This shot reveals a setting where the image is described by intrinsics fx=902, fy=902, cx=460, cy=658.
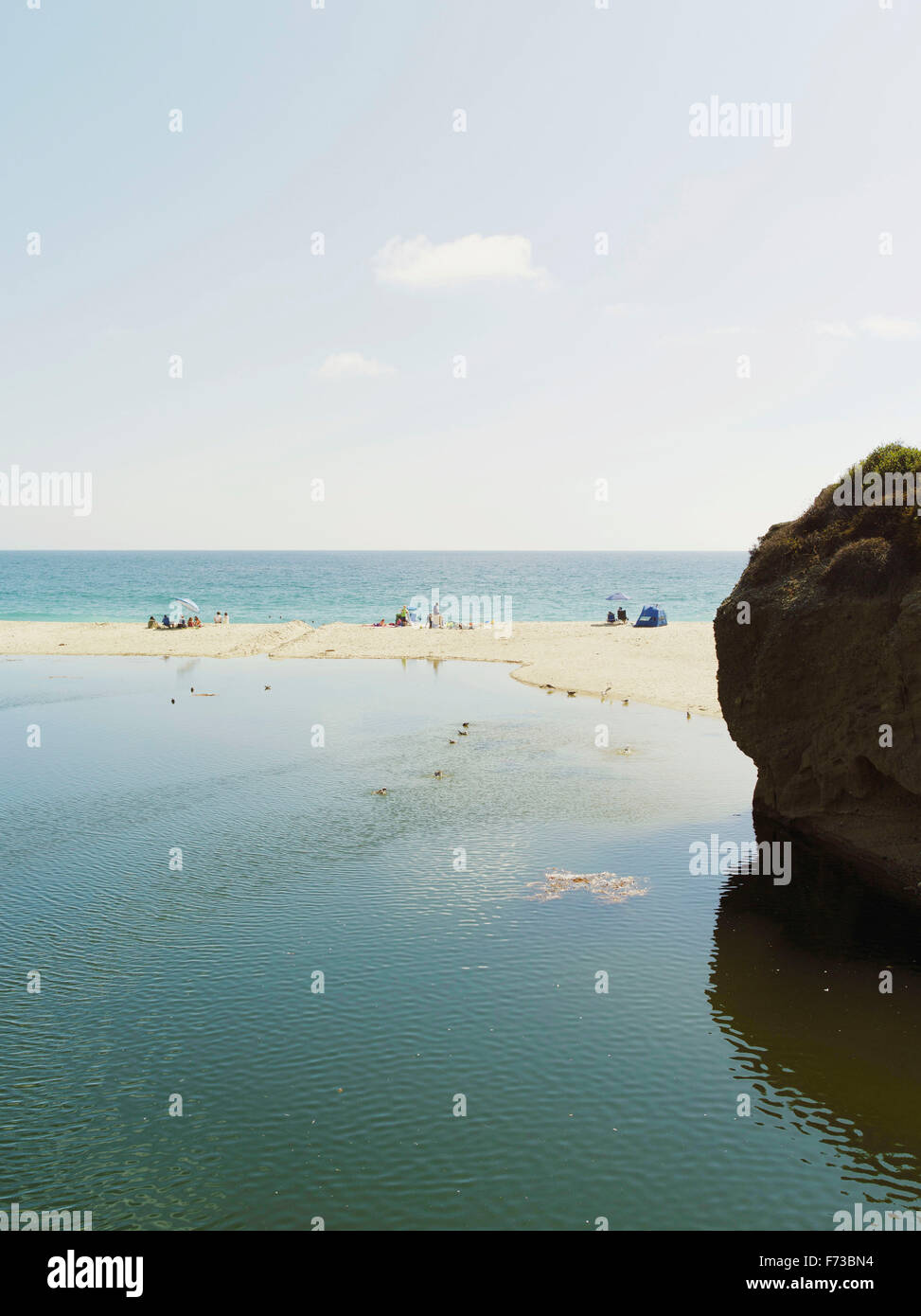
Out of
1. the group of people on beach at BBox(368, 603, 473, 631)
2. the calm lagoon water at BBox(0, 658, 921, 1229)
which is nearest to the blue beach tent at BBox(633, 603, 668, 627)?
the group of people on beach at BBox(368, 603, 473, 631)

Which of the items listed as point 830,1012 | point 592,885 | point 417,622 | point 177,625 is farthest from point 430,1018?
point 177,625

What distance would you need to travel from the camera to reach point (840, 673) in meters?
29.4

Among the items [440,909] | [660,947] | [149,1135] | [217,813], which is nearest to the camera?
[149,1135]

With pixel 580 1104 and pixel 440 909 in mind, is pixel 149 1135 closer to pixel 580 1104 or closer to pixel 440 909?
pixel 580 1104

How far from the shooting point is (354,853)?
3256 cm

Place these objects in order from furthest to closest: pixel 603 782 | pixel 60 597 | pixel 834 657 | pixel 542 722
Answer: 1. pixel 60 597
2. pixel 542 722
3. pixel 603 782
4. pixel 834 657

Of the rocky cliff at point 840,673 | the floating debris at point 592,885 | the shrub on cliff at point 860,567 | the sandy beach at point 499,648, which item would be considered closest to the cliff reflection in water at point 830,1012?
the rocky cliff at point 840,673

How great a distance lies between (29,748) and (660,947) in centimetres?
3815

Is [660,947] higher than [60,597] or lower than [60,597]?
lower

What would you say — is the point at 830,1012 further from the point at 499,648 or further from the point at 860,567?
the point at 499,648

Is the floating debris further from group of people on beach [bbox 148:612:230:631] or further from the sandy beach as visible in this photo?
group of people on beach [bbox 148:612:230:631]

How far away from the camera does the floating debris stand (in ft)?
92.6

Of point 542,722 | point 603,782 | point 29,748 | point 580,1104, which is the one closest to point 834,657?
point 603,782

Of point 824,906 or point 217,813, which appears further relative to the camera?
point 217,813
